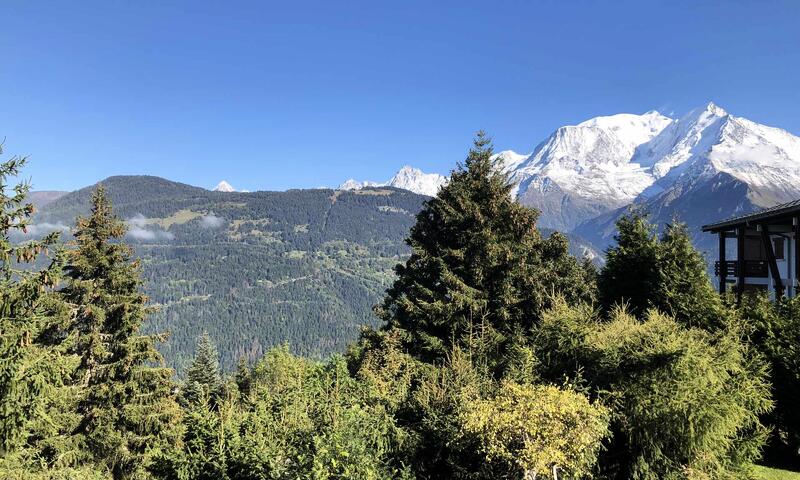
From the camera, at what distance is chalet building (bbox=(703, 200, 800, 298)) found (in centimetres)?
2573

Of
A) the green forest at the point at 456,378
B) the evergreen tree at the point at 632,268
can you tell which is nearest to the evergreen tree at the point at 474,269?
the green forest at the point at 456,378

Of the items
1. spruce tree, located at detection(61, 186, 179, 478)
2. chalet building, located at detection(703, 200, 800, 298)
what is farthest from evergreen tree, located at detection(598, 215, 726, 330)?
spruce tree, located at detection(61, 186, 179, 478)

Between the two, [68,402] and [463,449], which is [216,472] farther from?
[68,402]

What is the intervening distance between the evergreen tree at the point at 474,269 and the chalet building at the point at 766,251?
10.8 metres

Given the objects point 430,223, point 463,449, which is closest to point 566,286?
point 430,223

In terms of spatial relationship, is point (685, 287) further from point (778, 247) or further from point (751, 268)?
point (778, 247)

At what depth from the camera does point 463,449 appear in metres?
12.5

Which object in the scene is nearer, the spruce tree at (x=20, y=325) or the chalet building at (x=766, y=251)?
the spruce tree at (x=20, y=325)

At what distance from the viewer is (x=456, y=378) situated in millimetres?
15148

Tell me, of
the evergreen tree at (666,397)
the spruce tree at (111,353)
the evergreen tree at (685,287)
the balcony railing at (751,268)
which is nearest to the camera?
the evergreen tree at (666,397)

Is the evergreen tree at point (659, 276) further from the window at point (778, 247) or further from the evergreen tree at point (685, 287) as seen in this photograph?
the window at point (778, 247)

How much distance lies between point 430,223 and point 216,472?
1730cm

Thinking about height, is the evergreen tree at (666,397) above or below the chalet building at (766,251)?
below

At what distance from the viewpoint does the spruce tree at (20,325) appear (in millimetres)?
10891
